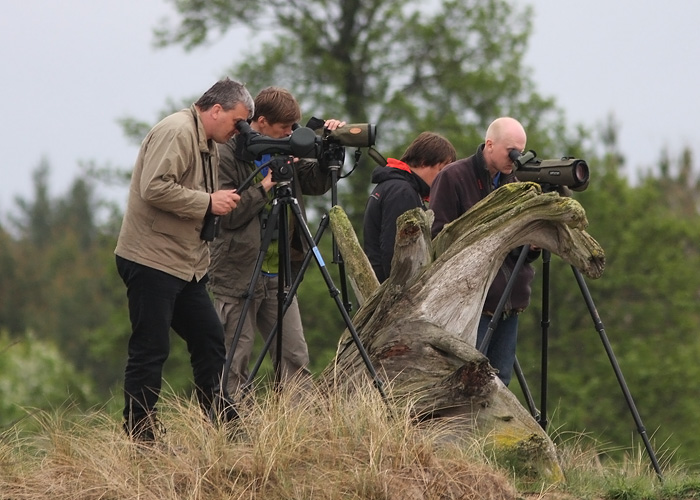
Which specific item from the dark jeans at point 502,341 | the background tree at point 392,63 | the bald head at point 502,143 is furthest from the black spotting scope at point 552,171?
the background tree at point 392,63

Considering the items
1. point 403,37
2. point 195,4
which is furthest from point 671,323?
point 195,4

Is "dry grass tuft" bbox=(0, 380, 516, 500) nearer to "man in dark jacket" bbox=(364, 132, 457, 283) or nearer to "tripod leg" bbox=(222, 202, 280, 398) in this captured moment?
"tripod leg" bbox=(222, 202, 280, 398)

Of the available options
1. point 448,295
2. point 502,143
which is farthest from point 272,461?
point 502,143

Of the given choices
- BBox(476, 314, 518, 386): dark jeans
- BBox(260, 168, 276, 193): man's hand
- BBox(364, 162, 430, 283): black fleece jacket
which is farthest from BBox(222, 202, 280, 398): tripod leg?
BBox(476, 314, 518, 386): dark jeans

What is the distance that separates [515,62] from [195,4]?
6.12 meters

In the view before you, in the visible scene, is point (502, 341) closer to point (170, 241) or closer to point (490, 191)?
point (490, 191)

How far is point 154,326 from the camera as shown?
4.55m

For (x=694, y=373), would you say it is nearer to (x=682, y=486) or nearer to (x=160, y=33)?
(x=160, y=33)

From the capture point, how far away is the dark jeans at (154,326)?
179 inches

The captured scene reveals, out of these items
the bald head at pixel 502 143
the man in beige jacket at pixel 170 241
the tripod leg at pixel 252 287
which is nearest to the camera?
the man in beige jacket at pixel 170 241

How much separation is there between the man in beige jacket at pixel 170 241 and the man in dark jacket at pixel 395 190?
1.14 meters

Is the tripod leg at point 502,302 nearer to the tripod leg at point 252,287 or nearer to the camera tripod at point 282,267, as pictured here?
the camera tripod at point 282,267

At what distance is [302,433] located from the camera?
4.18 m

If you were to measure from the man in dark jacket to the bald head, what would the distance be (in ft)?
1.05
